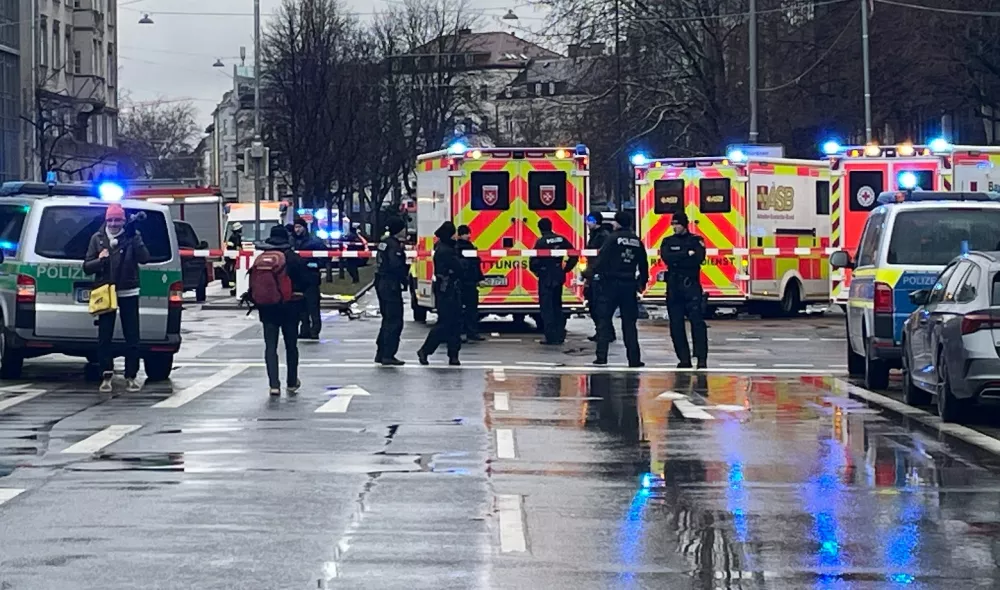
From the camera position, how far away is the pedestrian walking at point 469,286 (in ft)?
81.8

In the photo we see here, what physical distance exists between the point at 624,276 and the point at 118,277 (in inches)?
238

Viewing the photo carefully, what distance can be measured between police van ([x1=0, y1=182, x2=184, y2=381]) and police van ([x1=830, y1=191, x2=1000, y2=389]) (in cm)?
696

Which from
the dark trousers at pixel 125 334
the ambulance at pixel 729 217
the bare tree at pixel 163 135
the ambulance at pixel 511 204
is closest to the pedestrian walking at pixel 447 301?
the dark trousers at pixel 125 334

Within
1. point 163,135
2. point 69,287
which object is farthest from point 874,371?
point 163,135

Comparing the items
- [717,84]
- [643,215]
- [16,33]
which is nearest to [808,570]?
[643,215]

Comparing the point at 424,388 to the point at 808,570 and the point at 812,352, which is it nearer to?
the point at 812,352

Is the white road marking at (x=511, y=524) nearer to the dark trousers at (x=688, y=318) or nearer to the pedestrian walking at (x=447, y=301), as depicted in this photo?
the dark trousers at (x=688, y=318)

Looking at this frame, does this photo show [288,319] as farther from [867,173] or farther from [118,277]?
[867,173]

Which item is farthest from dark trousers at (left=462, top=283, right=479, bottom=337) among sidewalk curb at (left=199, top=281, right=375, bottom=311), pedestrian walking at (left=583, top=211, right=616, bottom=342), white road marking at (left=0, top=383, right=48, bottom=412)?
sidewalk curb at (left=199, top=281, right=375, bottom=311)

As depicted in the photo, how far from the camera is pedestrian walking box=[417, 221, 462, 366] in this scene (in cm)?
2056

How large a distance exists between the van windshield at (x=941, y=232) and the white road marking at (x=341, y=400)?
17.5ft

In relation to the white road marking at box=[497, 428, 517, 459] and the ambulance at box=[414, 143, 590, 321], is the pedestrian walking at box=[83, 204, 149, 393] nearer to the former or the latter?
the white road marking at box=[497, 428, 517, 459]

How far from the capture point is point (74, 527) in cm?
903

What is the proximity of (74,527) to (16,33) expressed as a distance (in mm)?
56979
